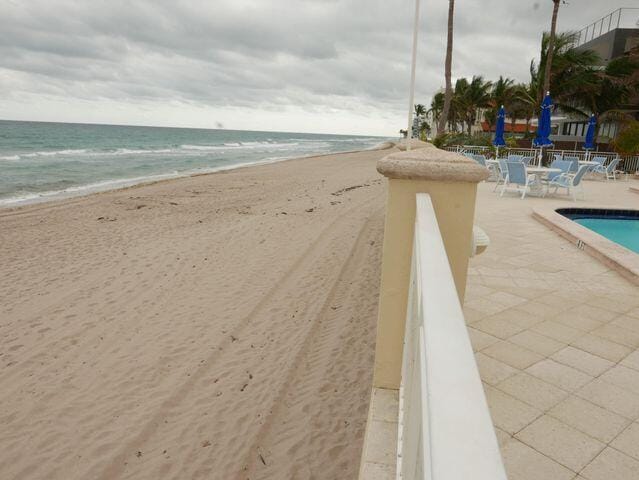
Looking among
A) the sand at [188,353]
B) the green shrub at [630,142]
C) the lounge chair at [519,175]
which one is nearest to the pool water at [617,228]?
the lounge chair at [519,175]

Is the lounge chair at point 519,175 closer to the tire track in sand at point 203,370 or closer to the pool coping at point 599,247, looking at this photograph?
the pool coping at point 599,247

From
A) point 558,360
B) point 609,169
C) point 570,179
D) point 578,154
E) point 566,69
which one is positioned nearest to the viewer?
point 558,360

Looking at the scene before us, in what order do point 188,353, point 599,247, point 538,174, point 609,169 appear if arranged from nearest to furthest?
point 188,353, point 599,247, point 538,174, point 609,169

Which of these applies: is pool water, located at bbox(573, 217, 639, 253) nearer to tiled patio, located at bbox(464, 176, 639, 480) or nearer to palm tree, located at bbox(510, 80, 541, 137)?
tiled patio, located at bbox(464, 176, 639, 480)

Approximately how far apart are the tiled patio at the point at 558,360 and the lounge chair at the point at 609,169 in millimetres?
11752

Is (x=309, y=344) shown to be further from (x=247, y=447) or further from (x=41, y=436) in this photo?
(x=41, y=436)

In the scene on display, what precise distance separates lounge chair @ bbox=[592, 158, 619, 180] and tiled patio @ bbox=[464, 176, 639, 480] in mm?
11752

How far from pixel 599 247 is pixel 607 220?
3627mm

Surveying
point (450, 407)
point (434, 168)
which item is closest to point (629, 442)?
point (434, 168)

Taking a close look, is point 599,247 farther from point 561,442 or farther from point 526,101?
point 526,101

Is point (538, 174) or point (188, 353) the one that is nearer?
point (188, 353)


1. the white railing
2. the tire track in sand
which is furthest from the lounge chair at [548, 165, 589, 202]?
the white railing

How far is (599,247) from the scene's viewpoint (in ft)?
16.7

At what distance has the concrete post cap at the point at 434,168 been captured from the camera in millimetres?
1821
